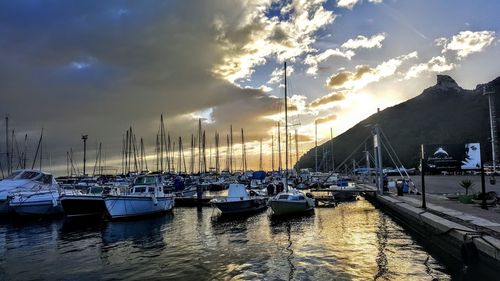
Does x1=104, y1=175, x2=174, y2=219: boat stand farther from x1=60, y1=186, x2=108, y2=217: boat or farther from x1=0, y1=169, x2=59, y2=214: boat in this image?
x1=0, y1=169, x2=59, y2=214: boat

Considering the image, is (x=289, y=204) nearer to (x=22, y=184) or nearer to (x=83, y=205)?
(x=83, y=205)

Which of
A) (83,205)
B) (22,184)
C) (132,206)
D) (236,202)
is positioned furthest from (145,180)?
(22,184)

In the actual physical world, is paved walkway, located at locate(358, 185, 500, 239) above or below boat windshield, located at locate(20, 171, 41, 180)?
below

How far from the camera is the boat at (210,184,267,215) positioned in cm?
4003

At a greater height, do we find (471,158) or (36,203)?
(471,158)

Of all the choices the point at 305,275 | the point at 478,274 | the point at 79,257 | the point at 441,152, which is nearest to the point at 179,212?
the point at 79,257

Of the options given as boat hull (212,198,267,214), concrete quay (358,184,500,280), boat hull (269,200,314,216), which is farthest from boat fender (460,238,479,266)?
boat hull (212,198,267,214)

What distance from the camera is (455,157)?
6181cm

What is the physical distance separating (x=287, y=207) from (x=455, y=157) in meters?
37.6

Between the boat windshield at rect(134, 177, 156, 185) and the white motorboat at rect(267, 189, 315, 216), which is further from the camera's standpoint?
the boat windshield at rect(134, 177, 156, 185)

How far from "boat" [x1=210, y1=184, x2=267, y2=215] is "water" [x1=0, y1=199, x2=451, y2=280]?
138 inches

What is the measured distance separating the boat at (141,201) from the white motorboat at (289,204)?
12130 millimetres

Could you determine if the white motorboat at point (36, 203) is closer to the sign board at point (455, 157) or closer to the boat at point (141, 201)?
the boat at point (141, 201)

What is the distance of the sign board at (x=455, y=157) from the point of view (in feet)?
192
